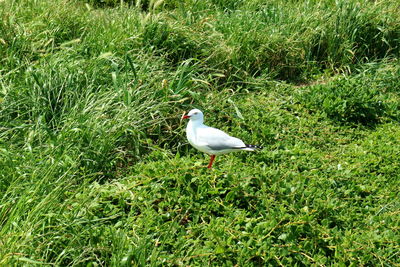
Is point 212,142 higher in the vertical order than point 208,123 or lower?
higher

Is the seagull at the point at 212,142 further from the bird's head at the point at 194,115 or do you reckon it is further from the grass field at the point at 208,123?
the grass field at the point at 208,123

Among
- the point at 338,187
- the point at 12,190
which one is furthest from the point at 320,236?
the point at 12,190

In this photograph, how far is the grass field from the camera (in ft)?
13.3

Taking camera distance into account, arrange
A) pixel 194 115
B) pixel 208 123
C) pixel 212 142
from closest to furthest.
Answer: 1. pixel 212 142
2. pixel 194 115
3. pixel 208 123

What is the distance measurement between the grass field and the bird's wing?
0.72 feet

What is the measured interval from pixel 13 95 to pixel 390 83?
441cm

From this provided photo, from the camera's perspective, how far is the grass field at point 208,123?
4.05 m

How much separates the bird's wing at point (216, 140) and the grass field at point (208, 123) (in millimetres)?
219

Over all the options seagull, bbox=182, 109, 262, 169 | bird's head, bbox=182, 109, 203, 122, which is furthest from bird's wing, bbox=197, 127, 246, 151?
bird's head, bbox=182, 109, 203, 122

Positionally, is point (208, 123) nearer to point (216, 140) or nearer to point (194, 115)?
point (194, 115)

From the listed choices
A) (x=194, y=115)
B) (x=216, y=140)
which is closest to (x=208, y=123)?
(x=194, y=115)

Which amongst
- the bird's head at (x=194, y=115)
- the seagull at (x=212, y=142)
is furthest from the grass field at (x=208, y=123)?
the bird's head at (x=194, y=115)

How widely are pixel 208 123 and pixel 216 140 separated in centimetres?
122

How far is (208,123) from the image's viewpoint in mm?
6043
